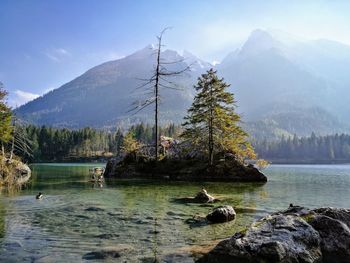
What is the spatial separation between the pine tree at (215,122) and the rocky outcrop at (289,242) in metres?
37.7

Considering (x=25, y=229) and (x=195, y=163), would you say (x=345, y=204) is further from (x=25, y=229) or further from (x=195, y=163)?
(x=195, y=163)

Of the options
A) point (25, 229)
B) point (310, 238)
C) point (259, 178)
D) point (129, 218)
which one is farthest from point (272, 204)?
point (259, 178)

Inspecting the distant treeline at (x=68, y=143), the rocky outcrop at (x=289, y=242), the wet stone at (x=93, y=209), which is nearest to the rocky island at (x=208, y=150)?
the wet stone at (x=93, y=209)

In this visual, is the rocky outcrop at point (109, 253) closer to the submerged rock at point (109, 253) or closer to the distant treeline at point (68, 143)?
the submerged rock at point (109, 253)

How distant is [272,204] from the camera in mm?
24812

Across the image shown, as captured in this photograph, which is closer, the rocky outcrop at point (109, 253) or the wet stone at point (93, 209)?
the rocky outcrop at point (109, 253)

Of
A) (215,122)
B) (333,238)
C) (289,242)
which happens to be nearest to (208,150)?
(215,122)

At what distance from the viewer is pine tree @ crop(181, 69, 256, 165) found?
5109 cm

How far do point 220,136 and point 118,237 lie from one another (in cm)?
3876

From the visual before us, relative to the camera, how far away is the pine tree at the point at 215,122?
5109 centimetres

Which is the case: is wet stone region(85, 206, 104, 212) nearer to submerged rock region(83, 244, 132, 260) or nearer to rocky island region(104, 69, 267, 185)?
submerged rock region(83, 244, 132, 260)

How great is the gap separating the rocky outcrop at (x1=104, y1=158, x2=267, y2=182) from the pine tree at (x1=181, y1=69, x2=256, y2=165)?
1.67m

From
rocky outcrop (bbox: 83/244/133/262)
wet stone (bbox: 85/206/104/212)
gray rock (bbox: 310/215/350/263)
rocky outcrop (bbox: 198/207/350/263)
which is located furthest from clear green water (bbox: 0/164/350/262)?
gray rock (bbox: 310/215/350/263)

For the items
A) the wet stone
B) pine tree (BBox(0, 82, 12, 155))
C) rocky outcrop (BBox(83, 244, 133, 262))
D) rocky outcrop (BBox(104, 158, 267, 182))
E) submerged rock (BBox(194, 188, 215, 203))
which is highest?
pine tree (BBox(0, 82, 12, 155))
